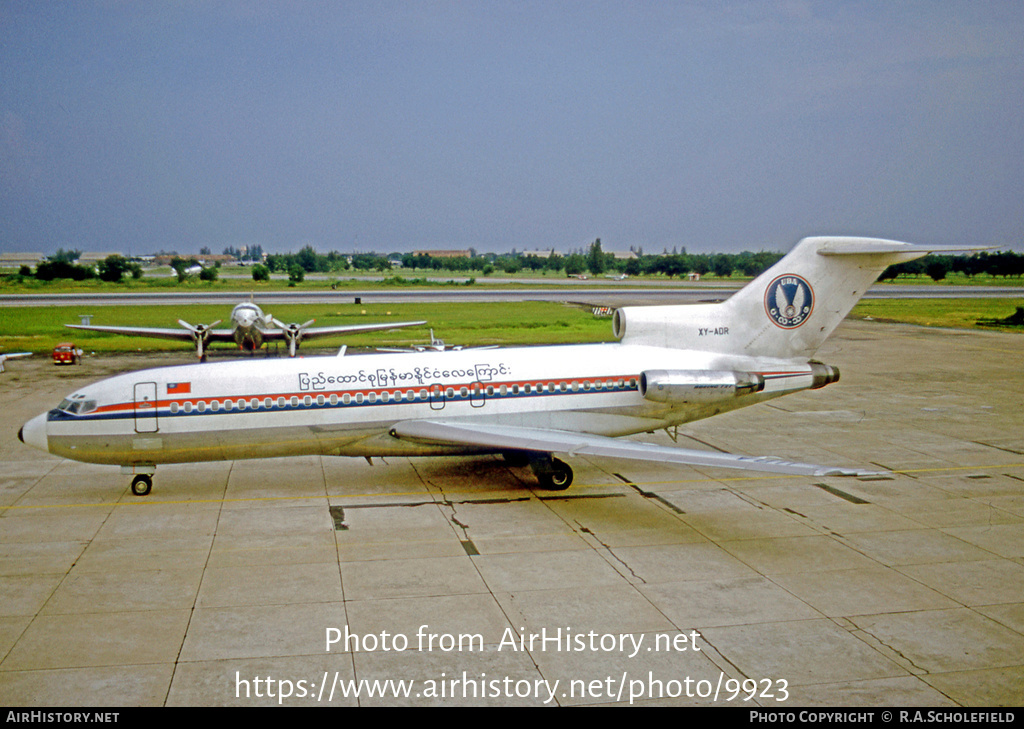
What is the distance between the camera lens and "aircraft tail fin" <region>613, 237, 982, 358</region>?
1980cm

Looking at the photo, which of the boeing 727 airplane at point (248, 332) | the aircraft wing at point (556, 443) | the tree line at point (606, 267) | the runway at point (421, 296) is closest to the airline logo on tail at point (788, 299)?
the aircraft wing at point (556, 443)

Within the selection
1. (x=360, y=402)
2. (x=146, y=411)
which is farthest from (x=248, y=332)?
(x=360, y=402)

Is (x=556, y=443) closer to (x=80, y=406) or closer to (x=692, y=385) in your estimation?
(x=692, y=385)

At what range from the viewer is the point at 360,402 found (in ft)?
60.0

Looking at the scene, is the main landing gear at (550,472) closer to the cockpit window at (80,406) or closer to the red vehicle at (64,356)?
the cockpit window at (80,406)

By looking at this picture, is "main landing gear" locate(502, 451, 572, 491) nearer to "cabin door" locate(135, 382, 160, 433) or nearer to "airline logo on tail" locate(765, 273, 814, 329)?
"airline logo on tail" locate(765, 273, 814, 329)

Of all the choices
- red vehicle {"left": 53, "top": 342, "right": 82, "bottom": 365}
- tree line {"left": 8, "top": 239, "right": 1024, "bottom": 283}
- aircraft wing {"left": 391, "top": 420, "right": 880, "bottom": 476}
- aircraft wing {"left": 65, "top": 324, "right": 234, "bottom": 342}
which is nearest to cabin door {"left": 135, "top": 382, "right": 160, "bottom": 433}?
aircraft wing {"left": 391, "top": 420, "right": 880, "bottom": 476}

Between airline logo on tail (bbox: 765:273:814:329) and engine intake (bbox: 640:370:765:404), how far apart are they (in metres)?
2.10

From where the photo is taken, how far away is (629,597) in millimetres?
12719

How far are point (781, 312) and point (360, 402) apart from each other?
1115 centimetres

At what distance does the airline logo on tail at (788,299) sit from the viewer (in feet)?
65.2

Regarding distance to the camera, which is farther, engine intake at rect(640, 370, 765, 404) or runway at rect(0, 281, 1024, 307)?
runway at rect(0, 281, 1024, 307)

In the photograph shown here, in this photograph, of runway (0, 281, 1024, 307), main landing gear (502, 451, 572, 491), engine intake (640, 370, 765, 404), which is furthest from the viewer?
runway (0, 281, 1024, 307)

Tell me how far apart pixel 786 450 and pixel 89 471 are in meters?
19.7
